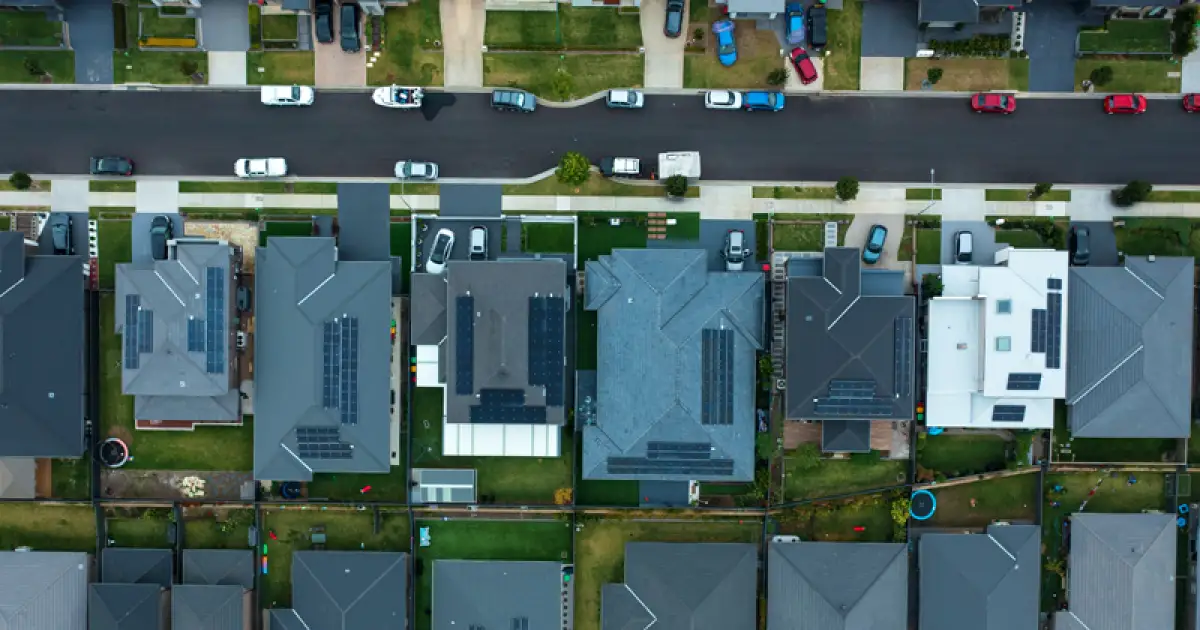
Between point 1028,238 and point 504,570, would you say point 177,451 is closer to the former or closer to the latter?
point 504,570

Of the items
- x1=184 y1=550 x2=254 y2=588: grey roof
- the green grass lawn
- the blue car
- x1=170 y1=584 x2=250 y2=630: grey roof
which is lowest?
x1=170 y1=584 x2=250 y2=630: grey roof

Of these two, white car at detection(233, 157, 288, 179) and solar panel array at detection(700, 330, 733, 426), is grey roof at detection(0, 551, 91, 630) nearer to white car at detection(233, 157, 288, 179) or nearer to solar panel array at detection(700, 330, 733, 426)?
white car at detection(233, 157, 288, 179)

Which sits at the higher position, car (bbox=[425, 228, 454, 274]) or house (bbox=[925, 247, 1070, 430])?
car (bbox=[425, 228, 454, 274])

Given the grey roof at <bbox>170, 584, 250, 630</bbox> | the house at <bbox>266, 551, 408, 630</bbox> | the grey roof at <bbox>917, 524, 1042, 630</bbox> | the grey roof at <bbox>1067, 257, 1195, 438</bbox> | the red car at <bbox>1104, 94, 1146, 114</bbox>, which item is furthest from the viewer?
the red car at <bbox>1104, 94, 1146, 114</bbox>

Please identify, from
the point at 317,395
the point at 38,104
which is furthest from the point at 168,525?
the point at 38,104

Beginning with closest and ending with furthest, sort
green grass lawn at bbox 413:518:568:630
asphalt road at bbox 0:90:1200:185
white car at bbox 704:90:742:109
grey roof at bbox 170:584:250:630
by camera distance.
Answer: grey roof at bbox 170:584:250:630 → white car at bbox 704:90:742:109 → asphalt road at bbox 0:90:1200:185 → green grass lawn at bbox 413:518:568:630

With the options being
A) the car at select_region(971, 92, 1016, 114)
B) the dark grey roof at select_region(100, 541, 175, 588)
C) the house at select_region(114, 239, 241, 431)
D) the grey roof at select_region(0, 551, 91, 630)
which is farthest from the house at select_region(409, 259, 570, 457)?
the car at select_region(971, 92, 1016, 114)

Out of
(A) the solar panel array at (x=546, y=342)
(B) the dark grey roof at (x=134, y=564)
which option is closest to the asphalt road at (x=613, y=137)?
(A) the solar panel array at (x=546, y=342)
